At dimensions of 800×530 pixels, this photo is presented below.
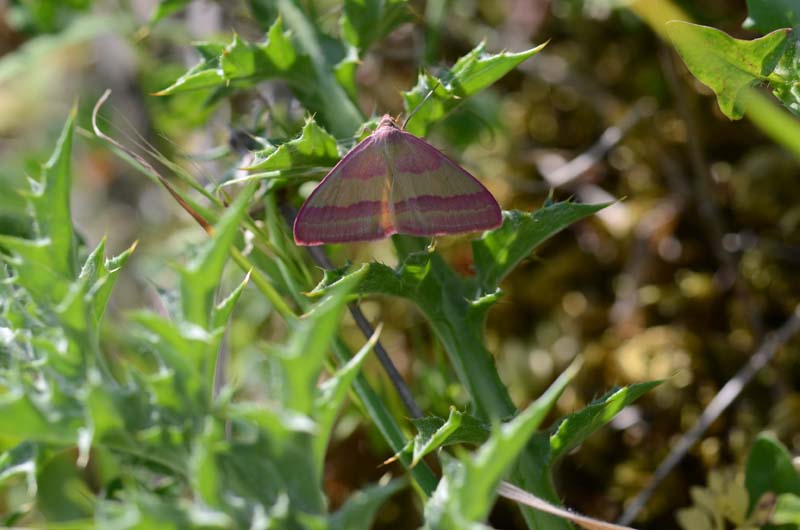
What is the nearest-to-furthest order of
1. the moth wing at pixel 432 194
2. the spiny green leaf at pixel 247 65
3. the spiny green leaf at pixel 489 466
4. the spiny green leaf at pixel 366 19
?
1. the spiny green leaf at pixel 489 466
2. the moth wing at pixel 432 194
3. the spiny green leaf at pixel 247 65
4. the spiny green leaf at pixel 366 19

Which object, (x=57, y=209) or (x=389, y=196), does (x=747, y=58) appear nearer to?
(x=389, y=196)

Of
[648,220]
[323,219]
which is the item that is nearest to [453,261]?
[648,220]

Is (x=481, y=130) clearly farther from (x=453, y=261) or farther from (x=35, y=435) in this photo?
(x=35, y=435)

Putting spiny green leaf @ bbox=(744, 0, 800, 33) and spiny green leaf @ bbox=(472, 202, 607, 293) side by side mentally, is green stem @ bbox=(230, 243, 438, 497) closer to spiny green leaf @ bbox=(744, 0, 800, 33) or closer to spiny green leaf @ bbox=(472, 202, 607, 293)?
spiny green leaf @ bbox=(472, 202, 607, 293)

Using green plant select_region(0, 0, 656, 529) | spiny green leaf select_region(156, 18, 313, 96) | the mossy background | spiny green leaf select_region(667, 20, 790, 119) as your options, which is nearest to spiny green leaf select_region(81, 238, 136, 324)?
green plant select_region(0, 0, 656, 529)

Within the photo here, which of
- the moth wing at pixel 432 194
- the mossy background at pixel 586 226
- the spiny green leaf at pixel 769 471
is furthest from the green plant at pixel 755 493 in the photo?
the moth wing at pixel 432 194

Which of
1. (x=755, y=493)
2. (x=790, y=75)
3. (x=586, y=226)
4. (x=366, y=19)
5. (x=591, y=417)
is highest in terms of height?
(x=366, y=19)

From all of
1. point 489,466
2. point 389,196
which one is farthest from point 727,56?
point 489,466

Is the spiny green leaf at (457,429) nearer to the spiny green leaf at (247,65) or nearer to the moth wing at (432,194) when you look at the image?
the moth wing at (432,194)
